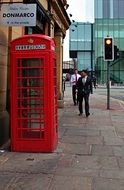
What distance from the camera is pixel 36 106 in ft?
28.7

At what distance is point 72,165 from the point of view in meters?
7.60

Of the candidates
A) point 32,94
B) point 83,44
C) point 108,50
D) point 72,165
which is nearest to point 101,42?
point 83,44

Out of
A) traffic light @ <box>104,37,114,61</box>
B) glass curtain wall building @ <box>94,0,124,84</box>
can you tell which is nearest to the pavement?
traffic light @ <box>104,37,114,61</box>

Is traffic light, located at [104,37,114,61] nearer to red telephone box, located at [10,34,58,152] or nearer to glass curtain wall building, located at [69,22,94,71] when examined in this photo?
red telephone box, located at [10,34,58,152]

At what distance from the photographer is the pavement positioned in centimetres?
639

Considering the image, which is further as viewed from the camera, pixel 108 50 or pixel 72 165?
pixel 108 50

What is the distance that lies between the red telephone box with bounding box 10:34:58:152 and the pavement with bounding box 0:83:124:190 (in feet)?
1.00

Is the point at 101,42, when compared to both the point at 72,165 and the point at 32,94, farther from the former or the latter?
the point at 72,165

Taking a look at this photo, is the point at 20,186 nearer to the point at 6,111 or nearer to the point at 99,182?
the point at 99,182

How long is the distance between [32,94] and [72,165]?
1787mm

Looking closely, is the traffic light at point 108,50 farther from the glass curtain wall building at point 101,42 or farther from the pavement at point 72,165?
the glass curtain wall building at point 101,42

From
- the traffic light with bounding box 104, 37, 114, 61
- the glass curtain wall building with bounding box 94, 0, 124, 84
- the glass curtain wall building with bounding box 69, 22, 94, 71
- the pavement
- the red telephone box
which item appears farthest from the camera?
the glass curtain wall building with bounding box 69, 22, 94, 71

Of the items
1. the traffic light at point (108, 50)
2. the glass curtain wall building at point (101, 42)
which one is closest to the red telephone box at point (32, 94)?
the traffic light at point (108, 50)

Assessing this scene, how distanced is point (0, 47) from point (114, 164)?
342cm
